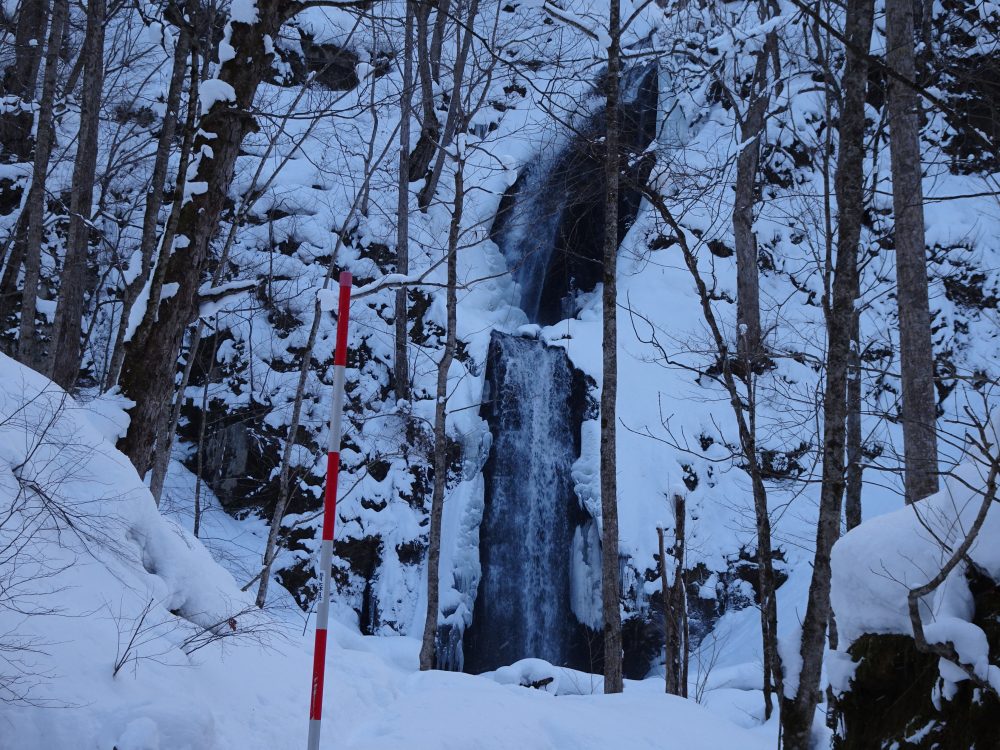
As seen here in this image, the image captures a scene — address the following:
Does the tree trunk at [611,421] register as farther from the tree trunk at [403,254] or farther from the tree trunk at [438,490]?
the tree trunk at [403,254]

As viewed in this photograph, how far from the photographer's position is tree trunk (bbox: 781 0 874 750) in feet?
15.0

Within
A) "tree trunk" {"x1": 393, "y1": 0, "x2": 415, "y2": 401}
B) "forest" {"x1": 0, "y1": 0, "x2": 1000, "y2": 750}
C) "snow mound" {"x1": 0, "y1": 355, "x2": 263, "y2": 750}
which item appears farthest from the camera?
"tree trunk" {"x1": 393, "y1": 0, "x2": 415, "y2": 401}

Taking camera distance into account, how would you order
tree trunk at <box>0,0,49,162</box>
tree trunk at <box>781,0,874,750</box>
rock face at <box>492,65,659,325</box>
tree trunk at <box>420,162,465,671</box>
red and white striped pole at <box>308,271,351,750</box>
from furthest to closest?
rock face at <box>492,65,659,325</box> → tree trunk at <box>0,0,49,162</box> → tree trunk at <box>420,162,465,671</box> → tree trunk at <box>781,0,874,750</box> → red and white striped pole at <box>308,271,351,750</box>

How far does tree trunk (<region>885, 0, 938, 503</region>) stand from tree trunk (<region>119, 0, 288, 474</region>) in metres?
4.89

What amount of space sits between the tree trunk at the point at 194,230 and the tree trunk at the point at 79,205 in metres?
4.14

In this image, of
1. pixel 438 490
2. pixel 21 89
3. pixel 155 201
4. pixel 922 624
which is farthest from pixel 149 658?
pixel 21 89

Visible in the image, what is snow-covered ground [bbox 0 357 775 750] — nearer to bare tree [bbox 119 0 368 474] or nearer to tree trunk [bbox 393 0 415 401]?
bare tree [bbox 119 0 368 474]

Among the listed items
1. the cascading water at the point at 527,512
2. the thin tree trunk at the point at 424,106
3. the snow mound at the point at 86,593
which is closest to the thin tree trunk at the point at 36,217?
the snow mound at the point at 86,593

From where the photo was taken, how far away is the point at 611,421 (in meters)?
7.34

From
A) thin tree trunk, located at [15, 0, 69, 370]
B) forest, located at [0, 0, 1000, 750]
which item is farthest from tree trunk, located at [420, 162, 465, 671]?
thin tree trunk, located at [15, 0, 69, 370]

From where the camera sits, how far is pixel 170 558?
400 centimetres

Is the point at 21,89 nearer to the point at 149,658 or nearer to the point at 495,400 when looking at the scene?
the point at 495,400

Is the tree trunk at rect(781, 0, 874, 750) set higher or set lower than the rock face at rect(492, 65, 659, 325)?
lower

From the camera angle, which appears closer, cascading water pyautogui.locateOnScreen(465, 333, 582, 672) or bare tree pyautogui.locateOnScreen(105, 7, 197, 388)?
bare tree pyautogui.locateOnScreen(105, 7, 197, 388)
